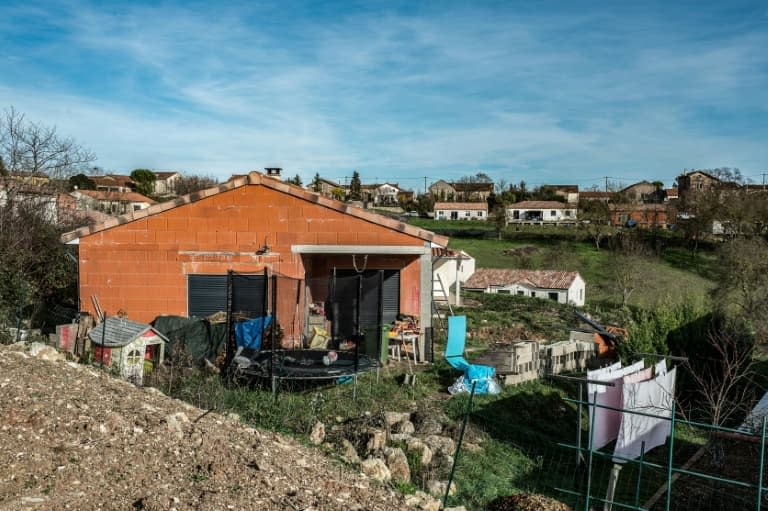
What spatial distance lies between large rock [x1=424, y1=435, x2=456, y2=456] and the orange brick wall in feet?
23.2

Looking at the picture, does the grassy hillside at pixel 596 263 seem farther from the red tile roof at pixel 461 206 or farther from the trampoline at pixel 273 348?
the trampoline at pixel 273 348

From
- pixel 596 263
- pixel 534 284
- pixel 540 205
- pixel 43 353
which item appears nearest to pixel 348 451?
pixel 43 353

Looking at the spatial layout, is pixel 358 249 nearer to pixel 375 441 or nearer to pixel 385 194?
pixel 375 441

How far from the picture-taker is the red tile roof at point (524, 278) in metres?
39.1

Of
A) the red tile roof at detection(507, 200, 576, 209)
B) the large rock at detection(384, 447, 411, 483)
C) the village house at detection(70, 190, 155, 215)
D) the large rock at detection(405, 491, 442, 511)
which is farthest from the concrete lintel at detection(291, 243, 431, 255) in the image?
the red tile roof at detection(507, 200, 576, 209)

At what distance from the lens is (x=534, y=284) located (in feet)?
130

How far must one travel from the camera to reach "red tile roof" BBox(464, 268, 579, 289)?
39094 mm

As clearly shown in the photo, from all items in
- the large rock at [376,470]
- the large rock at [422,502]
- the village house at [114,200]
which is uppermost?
the village house at [114,200]

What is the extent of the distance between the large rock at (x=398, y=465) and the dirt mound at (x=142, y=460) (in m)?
0.75

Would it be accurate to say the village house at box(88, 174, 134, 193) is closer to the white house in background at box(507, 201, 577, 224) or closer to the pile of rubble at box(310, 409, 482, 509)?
the white house in background at box(507, 201, 577, 224)

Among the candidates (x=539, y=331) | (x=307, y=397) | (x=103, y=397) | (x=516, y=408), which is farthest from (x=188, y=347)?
(x=539, y=331)

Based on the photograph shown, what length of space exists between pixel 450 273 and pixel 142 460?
31274 millimetres

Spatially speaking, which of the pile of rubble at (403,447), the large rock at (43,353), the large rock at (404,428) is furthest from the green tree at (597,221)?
the large rock at (43,353)

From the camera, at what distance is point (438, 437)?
951 cm
